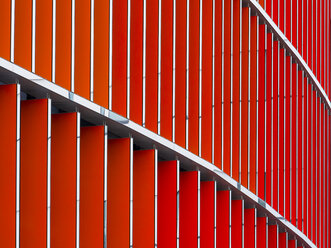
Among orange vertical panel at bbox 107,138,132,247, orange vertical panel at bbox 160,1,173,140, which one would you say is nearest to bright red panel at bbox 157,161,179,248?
orange vertical panel at bbox 160,1,173,140

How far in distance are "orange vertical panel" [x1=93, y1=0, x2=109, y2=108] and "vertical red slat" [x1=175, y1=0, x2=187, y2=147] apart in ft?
13.0

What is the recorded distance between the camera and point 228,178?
26.8 m

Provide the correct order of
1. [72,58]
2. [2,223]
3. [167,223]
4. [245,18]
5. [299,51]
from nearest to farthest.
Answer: [2,223] < [72,58] < [167,223] < [245,18] < [299,51]

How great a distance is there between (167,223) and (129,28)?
15.0 ft

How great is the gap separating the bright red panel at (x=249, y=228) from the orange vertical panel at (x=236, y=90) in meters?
1.76

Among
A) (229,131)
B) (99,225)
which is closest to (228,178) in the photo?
(229,131)

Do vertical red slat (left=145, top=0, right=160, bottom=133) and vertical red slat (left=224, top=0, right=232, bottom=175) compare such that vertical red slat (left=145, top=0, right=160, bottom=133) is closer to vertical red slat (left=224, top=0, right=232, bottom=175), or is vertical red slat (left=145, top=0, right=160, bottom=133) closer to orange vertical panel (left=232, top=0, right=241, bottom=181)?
vertical red slat (left=224, top=0, right=232, bottom=175)

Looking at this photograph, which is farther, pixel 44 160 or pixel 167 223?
pixel 167 223

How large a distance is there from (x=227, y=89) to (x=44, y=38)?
10.7 meters

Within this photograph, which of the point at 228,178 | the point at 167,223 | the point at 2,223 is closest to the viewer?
the point at 2,223

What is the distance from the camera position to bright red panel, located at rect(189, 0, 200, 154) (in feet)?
78.9

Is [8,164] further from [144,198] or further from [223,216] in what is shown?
[223,216]

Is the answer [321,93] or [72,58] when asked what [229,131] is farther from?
[321,93]

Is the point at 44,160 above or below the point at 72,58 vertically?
below
